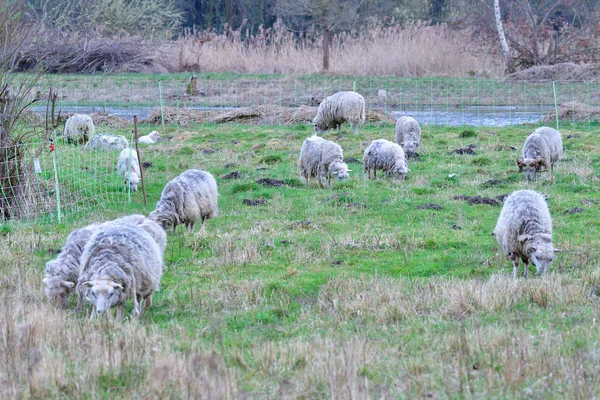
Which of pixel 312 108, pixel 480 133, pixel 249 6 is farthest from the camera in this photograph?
pixel 249 6

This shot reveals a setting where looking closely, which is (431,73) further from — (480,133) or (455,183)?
(455,183)

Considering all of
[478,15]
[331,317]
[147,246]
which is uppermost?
[478,15]

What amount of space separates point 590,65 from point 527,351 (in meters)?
28.7

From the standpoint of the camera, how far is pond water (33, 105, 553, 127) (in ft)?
80.3

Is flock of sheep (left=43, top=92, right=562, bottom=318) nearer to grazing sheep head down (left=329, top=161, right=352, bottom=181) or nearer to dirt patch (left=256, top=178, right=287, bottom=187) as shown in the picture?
dirt patch (left=256, top=178, right=287, bottom=187)

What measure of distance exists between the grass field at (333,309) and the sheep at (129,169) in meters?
0.41

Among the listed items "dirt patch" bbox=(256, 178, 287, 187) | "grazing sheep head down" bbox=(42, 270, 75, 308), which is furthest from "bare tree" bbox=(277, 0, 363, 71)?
"grazing sheep head down" bbox=(42, 270, 75, 308)

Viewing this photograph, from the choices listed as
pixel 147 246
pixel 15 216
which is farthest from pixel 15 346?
pixel 15 216

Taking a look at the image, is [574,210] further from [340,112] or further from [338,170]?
[340,112]

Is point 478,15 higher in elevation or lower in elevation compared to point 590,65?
higher

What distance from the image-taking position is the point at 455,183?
15016 mm

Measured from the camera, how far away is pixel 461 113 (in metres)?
26.5

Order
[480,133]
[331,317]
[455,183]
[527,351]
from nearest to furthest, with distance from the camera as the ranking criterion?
1. [527,351]
2. [331,317]
3. [455,183]
4. [480,133]

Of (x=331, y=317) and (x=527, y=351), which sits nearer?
(x=527, y=351)
